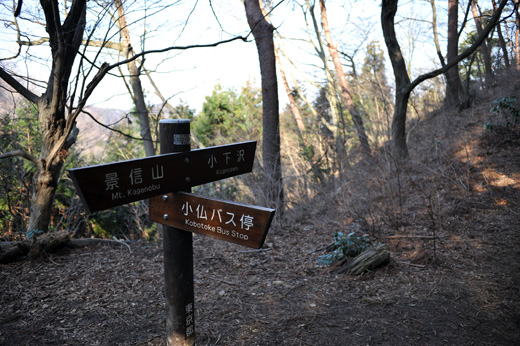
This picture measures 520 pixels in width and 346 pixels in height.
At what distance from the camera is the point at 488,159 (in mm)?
7438

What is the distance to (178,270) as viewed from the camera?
2.26 meters

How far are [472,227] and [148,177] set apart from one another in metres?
4.75

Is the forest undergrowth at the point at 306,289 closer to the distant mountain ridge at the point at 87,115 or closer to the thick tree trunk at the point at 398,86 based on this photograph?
the distant mountain ridge at the point at 87,115

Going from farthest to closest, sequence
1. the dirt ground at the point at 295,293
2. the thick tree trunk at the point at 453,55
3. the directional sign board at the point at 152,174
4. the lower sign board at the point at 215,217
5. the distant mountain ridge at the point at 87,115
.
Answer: the thick tree trunk at the point at 453,55, the distant mountain ridge at the point at 87,115, the dirt ground at the point at 295,293, the lower sign board at the point at 215,217, the directional sign board at the point at 152,174

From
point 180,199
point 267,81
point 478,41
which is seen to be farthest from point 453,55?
point 180,199

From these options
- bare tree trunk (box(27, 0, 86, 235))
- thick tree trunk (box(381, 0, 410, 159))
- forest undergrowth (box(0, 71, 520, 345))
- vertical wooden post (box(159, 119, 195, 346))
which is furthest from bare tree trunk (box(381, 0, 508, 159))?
vertical wooden post (box(159, 119, 195, 346))

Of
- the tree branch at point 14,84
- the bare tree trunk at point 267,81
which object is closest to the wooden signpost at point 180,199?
the tree branch at point 14,84

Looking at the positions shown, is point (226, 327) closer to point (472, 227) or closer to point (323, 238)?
point (323, 238)

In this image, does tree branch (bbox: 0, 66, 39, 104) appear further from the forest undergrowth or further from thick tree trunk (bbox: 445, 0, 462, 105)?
thick tree trunk (bbox: 445, 0, 462, 105)

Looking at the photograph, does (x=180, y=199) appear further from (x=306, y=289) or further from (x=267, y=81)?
(x=267, y=81)

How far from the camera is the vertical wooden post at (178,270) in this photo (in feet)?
7.11

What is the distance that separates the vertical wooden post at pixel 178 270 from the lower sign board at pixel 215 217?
0.39 ft

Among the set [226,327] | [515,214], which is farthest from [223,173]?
[515,214]

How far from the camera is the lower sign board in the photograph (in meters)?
1.88
